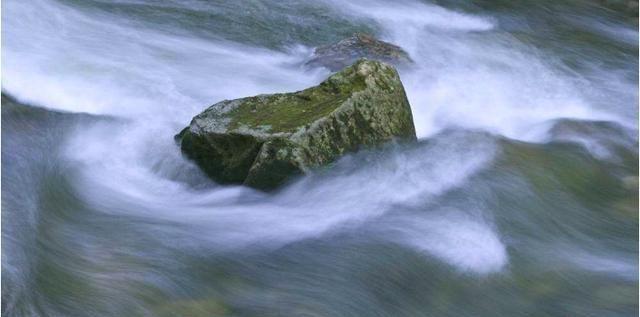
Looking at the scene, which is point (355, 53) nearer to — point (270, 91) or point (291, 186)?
point (270, 91)

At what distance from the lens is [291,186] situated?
6379mm

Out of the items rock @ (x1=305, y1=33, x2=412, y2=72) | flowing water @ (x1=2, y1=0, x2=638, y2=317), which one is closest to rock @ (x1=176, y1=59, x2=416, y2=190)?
flowing water @ (x1=2, y1=0, x2=638, y2=317)

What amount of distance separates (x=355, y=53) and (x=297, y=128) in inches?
120

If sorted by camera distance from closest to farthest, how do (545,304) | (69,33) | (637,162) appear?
(545,304)
(637,162)
(69,33)

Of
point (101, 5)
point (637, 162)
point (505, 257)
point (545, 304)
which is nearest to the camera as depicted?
point (545, 304)

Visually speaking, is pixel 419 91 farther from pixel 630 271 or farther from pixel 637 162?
pixel 630 271

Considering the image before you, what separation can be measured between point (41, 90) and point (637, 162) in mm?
5148

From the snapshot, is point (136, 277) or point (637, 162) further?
point (637, 162)

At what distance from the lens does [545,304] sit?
5.67 meters

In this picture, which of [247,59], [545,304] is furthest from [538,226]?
[247,59]

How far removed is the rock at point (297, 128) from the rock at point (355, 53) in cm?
199

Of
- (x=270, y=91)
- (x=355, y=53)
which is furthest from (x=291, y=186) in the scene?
(x=355, y=53)

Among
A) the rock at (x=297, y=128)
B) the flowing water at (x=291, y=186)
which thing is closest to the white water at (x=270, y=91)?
the flowing water at (x=291, y=186)

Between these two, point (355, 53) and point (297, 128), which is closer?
point (297, 128)
